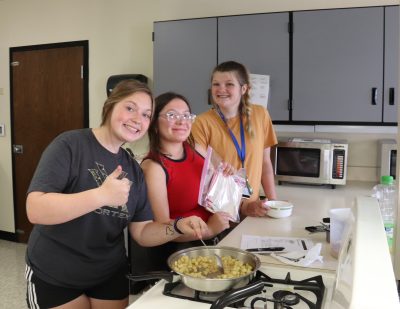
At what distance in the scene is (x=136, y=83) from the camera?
1.40 meters

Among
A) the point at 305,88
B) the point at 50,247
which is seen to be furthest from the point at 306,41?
the point at 50,247

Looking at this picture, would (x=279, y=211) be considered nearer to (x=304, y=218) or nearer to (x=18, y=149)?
(x=304, y=218)

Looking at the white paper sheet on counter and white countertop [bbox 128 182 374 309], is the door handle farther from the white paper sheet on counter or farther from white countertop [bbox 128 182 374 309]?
the white paper sheet on counter

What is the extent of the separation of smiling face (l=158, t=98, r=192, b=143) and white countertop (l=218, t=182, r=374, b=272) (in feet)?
1.51

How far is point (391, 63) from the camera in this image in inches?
105

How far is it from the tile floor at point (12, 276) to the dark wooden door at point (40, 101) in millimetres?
219

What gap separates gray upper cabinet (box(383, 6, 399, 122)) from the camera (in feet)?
8.64

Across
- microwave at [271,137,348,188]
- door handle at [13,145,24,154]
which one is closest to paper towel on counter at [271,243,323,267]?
microwave at [271,137,348,188]

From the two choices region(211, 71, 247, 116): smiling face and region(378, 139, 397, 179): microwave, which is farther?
region(378, 139, 397, 179): microwave

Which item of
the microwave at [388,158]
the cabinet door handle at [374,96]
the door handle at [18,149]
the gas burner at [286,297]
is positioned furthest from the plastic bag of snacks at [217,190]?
the door handle at [18,149]

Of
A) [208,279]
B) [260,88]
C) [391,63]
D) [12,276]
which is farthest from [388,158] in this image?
[12,276]

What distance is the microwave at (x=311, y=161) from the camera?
114 inches

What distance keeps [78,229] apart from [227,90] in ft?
3.75

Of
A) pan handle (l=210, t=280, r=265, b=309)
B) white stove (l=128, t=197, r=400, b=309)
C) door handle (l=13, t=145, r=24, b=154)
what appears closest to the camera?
white stove (l=128, t=197, r=400, b=309)
